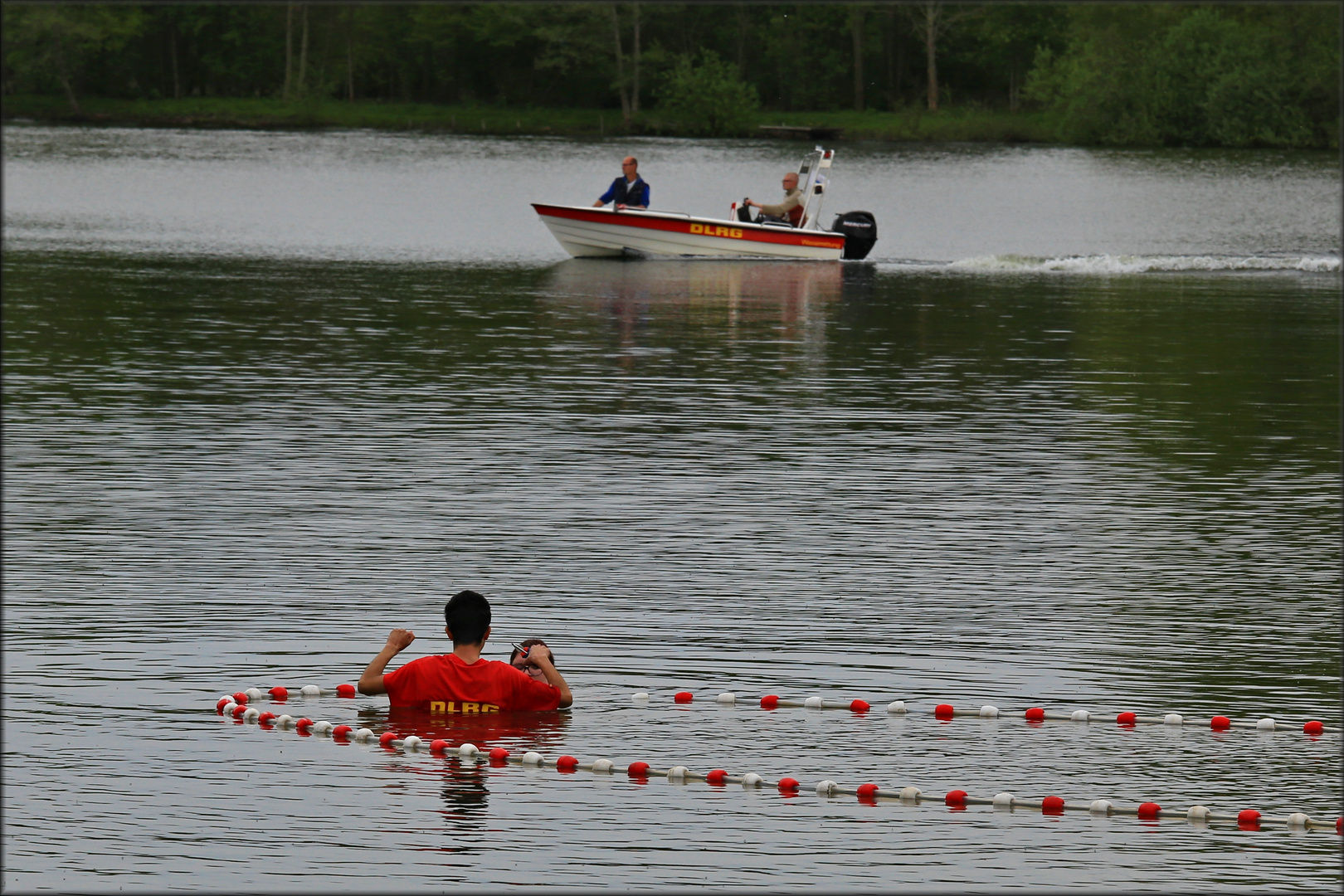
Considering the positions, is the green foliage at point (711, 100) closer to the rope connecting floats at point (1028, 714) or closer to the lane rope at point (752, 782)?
the rope connecting floats at point (1028, 714)

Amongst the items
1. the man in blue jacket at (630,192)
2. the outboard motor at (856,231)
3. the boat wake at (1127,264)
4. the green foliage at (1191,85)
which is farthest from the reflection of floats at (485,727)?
the green foliage at (1191,85)

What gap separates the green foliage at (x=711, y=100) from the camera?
9662 centimetres

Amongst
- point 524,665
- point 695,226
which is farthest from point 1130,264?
point 524,665

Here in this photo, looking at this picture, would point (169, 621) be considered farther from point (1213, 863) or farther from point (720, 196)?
point (720, 196)

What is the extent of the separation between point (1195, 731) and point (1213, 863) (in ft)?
5.71

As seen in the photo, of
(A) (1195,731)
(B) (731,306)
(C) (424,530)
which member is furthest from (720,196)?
(A) (1195,731)

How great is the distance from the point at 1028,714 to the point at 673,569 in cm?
369

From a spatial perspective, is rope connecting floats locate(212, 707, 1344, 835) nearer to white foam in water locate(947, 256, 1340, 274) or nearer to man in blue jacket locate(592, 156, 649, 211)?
man in blue jacket locate(592, 156, 649, 211)

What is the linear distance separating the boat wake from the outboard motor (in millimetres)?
949

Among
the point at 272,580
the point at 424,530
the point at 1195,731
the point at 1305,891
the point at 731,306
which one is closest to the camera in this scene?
the point at 1305,891

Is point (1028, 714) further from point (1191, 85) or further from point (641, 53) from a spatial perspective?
point (641, 53)

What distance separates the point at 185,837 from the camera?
7.37m

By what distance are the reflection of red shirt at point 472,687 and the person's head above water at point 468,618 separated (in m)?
0.16

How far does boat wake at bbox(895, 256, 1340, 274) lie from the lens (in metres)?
38.2
